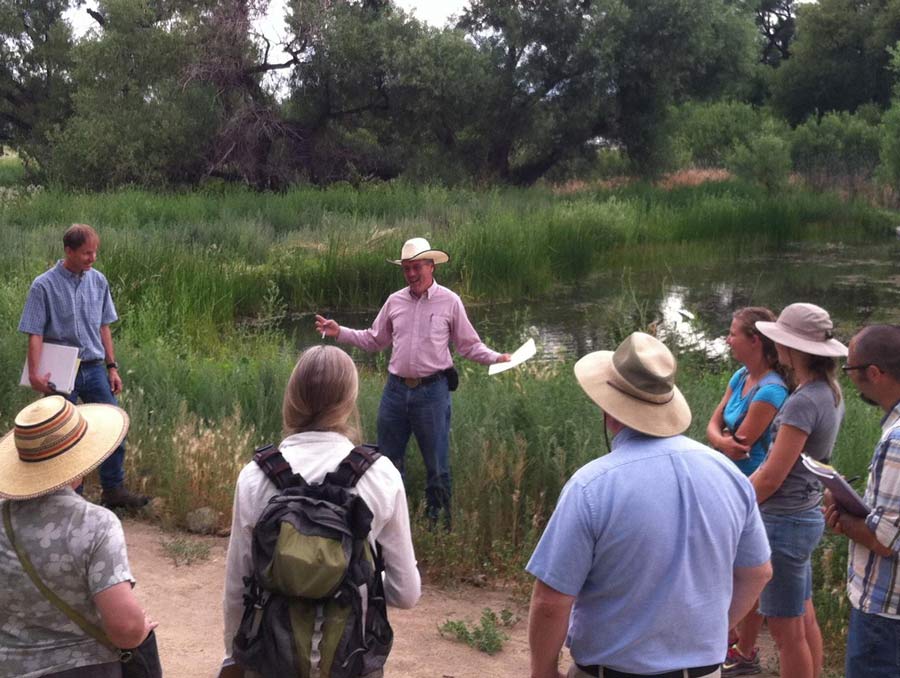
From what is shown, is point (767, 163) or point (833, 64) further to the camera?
point (833, 64)

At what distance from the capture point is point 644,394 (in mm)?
2781

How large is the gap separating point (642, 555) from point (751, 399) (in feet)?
6.25

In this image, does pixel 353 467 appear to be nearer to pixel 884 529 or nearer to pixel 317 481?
pixel 317 481

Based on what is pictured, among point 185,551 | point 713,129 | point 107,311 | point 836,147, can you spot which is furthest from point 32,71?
point 185,551

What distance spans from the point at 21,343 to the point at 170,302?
221 inches

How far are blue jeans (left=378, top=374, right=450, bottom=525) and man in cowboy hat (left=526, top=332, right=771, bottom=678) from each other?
3193 millimetres

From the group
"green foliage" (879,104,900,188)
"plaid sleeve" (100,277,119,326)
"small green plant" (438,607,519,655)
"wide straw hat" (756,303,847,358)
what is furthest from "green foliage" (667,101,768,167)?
"wide straw hat" (756,303,847,358)

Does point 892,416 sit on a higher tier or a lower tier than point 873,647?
higher

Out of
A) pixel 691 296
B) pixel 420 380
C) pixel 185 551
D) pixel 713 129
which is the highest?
pixel 420 380

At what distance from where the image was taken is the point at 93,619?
9.32ft

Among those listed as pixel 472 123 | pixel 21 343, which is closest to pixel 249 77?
pixel 472 123

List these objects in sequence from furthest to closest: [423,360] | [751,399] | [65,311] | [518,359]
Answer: [65,311]
[423,360]
[518,359]
[751,399]

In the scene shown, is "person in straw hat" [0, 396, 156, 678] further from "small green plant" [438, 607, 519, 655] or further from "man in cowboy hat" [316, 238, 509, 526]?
"man in cowboy hat" [316, 238, 509, 526]

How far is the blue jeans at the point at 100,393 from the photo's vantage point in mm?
6219
